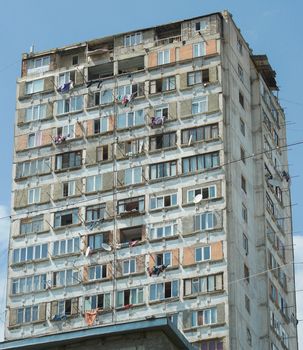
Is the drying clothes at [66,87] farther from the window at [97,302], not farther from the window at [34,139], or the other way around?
the window at [97,302]

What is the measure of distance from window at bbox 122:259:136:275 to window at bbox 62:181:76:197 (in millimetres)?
9474

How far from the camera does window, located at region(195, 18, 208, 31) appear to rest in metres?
115

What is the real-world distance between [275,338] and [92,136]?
24695 millimetres

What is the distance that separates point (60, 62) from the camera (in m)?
121

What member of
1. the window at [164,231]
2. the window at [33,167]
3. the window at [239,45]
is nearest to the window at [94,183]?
the window at [33,167]

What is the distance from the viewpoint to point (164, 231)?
106 meters

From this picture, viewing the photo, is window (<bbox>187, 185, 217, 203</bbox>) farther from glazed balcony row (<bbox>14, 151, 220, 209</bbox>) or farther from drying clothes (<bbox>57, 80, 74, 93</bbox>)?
drying clothes (<bbox>57, 80, 74, 93</bbox>)

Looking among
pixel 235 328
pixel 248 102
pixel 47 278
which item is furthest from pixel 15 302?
pixel 248 102

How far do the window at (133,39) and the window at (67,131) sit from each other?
32.1ft

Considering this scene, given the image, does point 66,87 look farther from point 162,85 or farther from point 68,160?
point 162,85

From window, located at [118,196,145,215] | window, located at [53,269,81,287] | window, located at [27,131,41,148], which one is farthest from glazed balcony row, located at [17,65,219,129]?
window, located at [53,269,81,287]

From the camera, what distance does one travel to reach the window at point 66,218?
111 meters

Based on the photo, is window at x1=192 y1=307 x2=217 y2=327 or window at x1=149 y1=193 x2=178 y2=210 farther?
window at x1=149 y1=193 x2=178 y2=210

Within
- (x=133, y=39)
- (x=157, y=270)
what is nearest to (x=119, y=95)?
(x=133, y=39)
